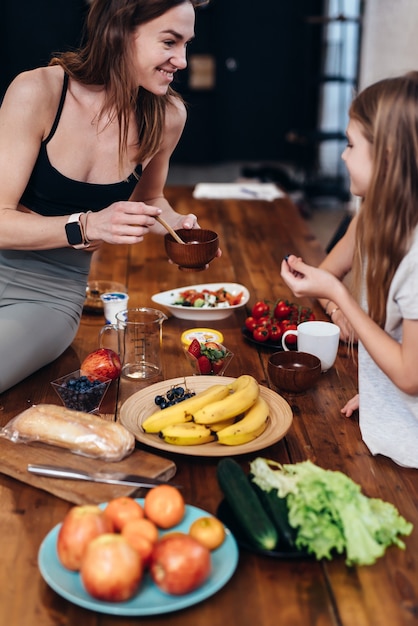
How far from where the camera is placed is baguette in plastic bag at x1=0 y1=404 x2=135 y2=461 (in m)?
1.46

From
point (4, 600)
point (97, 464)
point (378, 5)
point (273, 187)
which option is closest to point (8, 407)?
point (97, 464)

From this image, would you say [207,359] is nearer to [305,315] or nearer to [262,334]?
[262,334]

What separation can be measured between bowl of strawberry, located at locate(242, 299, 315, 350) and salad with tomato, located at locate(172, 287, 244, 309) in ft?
0.41

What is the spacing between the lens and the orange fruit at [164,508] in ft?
4.09

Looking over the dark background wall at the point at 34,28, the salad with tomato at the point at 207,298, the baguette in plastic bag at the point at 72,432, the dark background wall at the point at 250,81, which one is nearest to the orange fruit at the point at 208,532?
the baguette in plastic bag at the point at 72,432

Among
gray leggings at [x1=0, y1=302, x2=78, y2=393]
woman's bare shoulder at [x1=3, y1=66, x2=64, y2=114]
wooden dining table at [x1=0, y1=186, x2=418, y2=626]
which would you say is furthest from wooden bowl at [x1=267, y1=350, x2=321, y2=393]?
woman's bare shoulder at [x1=3, y1=66, x2=64, y2=114]

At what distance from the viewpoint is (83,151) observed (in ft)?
7.13

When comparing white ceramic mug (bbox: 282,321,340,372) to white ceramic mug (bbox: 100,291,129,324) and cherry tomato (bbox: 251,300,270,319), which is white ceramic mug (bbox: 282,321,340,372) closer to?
cherry tomato (bbox: 251,300,270,319)

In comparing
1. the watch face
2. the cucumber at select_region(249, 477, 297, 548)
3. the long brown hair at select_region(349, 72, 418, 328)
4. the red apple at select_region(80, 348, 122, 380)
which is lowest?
the red apple at select_region(80, 348, 122, 380)

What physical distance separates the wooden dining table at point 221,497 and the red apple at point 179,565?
0.15ft

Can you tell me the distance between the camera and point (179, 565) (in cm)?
109

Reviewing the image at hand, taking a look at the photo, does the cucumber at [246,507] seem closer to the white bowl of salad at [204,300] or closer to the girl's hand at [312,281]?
the girl's hand at [312,281]

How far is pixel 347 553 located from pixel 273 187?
324cm

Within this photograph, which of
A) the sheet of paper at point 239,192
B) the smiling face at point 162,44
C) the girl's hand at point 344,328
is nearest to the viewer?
the smiling face at point 162,44
